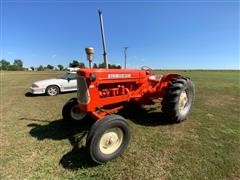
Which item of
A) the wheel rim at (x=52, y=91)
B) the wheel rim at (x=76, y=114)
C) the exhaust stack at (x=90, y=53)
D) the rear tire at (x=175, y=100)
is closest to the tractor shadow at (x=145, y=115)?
the rear tire at (x=175, y=100)

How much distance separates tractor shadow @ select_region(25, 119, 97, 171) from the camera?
3085 mm

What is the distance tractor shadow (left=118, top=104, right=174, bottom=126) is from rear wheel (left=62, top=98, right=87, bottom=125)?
1.51 m

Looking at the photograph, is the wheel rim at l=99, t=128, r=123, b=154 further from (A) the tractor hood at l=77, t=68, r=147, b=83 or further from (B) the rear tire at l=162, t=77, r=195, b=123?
(B) the rear tire at l=162, t=77, r=195, b=123

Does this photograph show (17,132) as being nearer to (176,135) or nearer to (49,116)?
(49,116)

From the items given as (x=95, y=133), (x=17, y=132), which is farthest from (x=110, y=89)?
(x=17, y=132)

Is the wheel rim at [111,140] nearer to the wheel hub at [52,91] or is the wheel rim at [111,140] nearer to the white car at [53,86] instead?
the white car at [53,86]

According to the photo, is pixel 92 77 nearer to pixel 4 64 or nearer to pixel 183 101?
pixel 183 101

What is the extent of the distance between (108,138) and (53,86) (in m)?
7.44

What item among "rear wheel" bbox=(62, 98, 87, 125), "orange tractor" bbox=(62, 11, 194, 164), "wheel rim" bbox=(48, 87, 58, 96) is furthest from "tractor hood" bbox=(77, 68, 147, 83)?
"wheel rim" bbox=(48, 87, 58, 96)

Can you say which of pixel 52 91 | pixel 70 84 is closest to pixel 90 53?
pixel 52 91

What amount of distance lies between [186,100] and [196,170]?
2.71 meters

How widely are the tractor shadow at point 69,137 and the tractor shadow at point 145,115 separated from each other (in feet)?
4.72

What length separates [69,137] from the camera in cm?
407

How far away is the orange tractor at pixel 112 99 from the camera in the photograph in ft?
10.1
